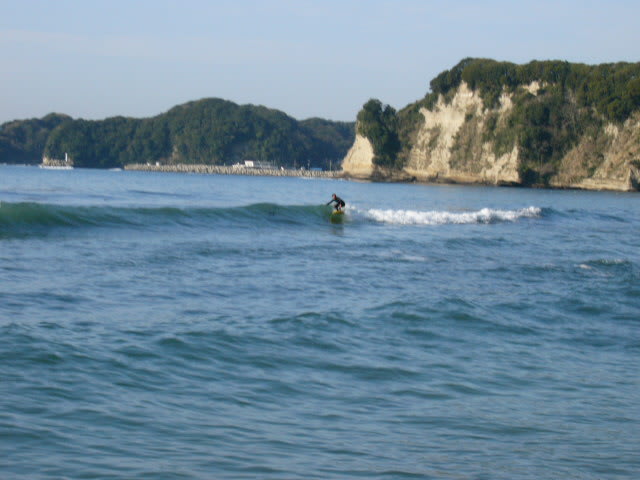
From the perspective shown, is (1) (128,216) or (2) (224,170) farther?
(2) (224,170)

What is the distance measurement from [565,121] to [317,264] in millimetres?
84033

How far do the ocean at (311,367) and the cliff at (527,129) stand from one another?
252 feet

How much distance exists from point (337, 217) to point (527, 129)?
65.1m

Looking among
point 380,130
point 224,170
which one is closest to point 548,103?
point 380,130

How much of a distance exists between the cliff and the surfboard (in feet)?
200

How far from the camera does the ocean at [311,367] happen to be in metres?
5.73

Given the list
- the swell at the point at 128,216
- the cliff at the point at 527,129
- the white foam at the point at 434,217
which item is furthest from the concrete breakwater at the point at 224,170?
the swell at the point at 128,216

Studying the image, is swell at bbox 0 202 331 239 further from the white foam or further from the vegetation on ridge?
the vegetation on ridge

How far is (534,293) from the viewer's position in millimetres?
13828

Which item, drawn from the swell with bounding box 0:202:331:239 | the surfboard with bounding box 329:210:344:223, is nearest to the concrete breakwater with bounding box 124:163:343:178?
the surfboard with bounding box 329:210:344:223

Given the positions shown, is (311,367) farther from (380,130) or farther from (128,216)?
(380,130)

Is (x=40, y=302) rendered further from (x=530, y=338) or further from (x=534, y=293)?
(x=534, y=293)

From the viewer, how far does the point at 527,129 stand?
92.7m

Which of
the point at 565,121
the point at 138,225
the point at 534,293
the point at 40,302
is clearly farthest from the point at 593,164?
the point at 40,302
